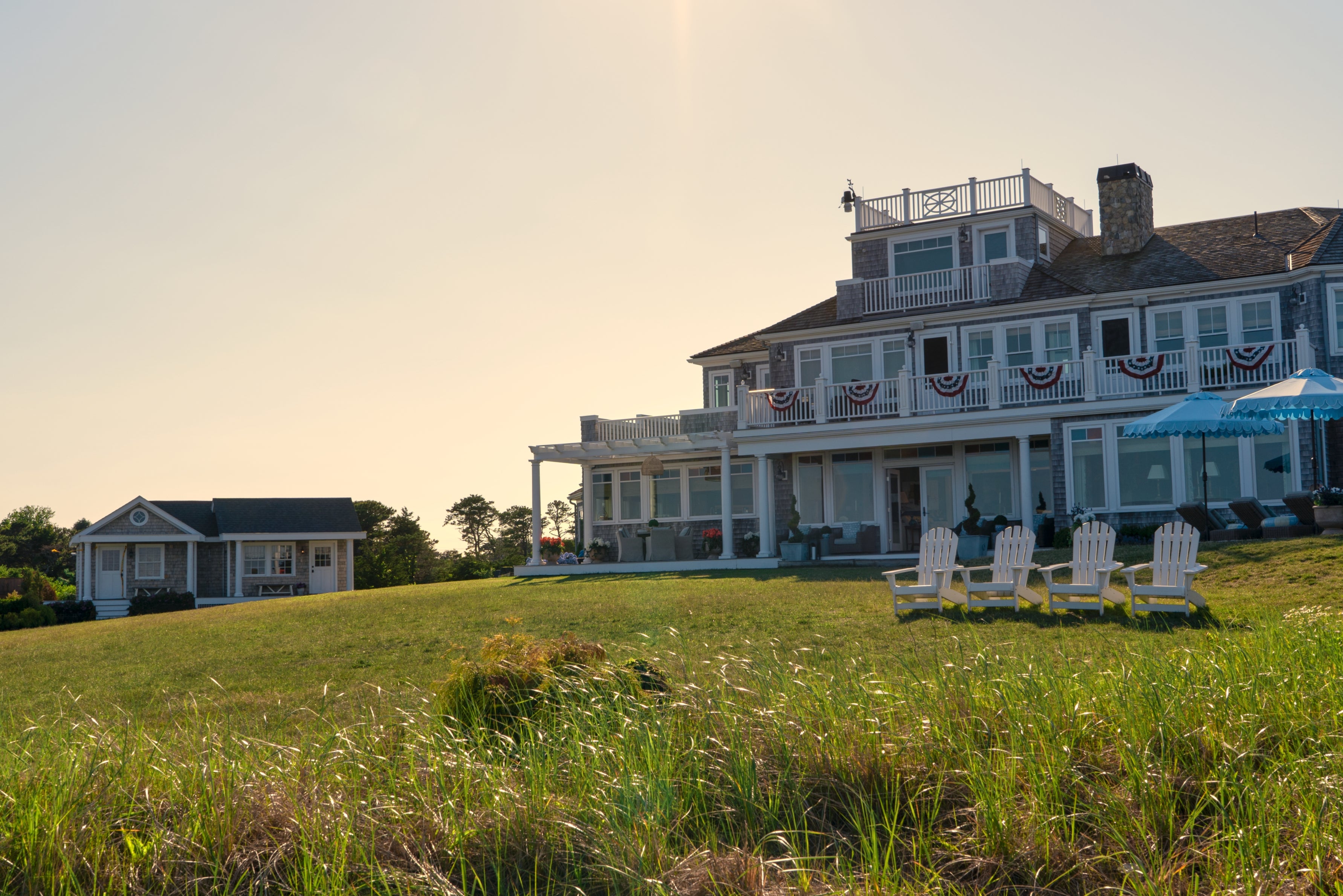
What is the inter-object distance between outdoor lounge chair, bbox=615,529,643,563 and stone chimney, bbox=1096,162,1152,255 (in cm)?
1275

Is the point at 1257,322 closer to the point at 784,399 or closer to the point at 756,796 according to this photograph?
the point at 784,399

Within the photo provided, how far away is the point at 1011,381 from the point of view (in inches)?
954

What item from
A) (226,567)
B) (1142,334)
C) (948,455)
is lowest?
(226,567)

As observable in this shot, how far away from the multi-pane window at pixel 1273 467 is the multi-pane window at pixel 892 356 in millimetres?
7722

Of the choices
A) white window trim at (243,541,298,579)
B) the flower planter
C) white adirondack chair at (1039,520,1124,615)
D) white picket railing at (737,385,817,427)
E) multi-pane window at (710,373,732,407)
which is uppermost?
multi-pane window at (710,373,732,407)

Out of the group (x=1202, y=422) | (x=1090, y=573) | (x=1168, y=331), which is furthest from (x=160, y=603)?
(x=1090, y=573)

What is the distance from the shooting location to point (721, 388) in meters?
31.7

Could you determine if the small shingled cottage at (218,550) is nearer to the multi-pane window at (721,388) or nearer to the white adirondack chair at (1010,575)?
the multi-pane window at (721,388)

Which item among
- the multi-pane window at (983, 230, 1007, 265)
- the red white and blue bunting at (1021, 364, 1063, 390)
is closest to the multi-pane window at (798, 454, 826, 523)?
the red white and blue bunting at (1021, 364, 1063, 390)

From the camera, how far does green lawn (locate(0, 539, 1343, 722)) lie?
10.3 meters

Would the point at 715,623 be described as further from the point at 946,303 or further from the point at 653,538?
the point at 946,303

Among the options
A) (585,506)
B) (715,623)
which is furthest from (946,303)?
(715,623)

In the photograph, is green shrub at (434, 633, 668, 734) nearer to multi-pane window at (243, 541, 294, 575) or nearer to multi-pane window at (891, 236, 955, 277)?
multi-pane window at (891, 236, 955, 277)

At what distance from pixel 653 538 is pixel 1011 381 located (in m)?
8.65
